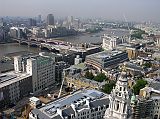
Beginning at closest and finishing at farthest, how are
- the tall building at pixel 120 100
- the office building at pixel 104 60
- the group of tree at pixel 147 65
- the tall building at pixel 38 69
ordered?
the tall building at pixel 120 100, the tall building at pixel 38 69, the office building at pixel 104 60, the group of tree at pixel 147 65

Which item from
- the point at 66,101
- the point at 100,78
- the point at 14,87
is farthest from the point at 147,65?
the point at 66,101

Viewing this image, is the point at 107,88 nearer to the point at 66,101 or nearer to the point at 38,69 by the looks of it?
the point at 66,101

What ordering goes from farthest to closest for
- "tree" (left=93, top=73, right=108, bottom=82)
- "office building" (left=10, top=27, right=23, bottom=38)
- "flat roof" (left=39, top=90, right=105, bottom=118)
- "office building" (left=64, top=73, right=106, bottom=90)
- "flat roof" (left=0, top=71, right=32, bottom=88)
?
"office building" (left=10, top=27, right=23, bottom=38) → "tree" (left=93, top=73, right=108, bottom=82) → "office building" (left=64, top=73, right=106, bottom=90) → "flat roof" (left=0, top=71, right=32, bottom=88) → "flat roof" (left=39, top=90, right=105, bottom=118)

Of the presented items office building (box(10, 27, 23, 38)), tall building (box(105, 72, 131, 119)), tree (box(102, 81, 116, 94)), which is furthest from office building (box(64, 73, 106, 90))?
office building (box(10, 27, 23, 38))

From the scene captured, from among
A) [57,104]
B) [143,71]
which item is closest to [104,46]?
[143,71]

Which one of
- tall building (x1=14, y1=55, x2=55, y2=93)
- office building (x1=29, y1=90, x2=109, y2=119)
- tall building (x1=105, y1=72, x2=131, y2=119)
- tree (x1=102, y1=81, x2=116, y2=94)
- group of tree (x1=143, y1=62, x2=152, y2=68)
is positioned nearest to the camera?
tall building (x1=105, y1=72, x2=131, y2=119)

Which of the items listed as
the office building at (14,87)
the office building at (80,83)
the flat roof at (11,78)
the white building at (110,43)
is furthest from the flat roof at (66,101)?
the white building at (110,43)

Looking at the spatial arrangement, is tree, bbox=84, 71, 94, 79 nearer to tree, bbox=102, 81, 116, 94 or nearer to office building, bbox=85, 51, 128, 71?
tree, bbox=102, 81, 116, 94

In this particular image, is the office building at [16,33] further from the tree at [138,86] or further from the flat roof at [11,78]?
the tree at [138,86]
